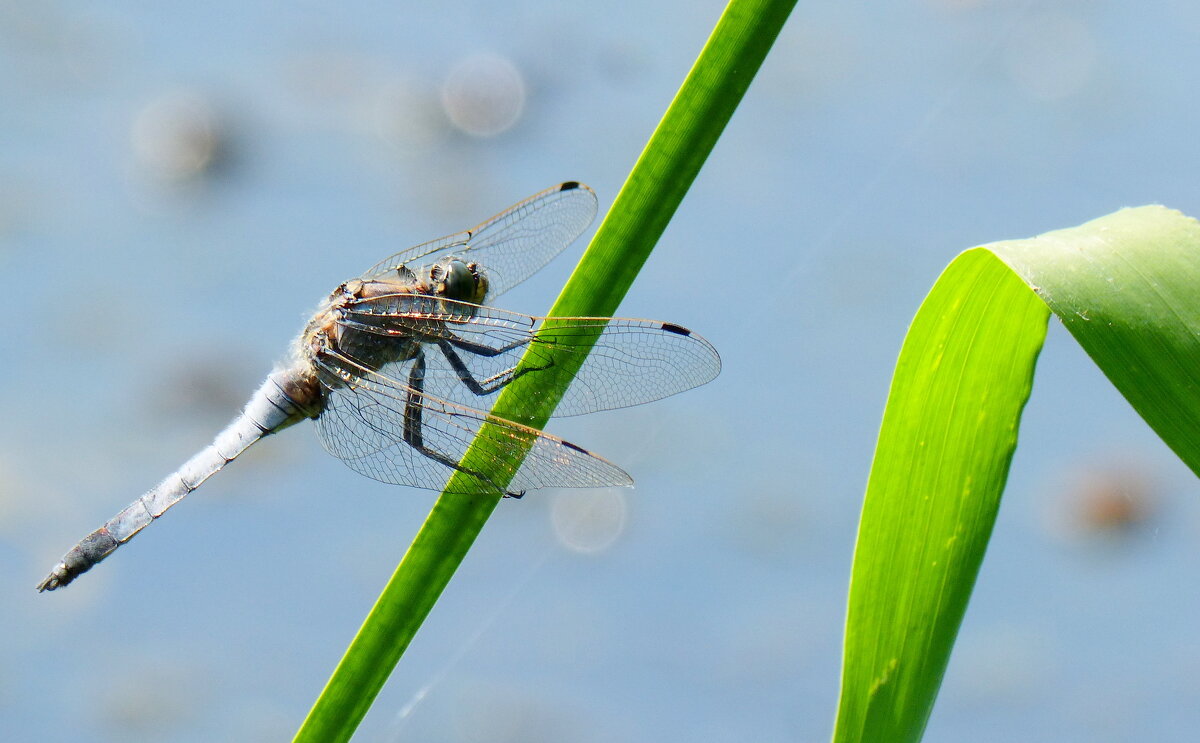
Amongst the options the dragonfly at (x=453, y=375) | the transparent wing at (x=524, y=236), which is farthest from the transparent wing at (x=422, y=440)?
the transparent wing at (x=524, y=236)

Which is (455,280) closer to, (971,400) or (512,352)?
(512,352)

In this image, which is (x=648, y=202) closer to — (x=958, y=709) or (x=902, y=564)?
(x=902, y=564)

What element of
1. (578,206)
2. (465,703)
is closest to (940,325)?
(578,206)

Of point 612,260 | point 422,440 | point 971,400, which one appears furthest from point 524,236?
point 971,400

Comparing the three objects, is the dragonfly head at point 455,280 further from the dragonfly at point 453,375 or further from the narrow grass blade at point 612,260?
the narrow grass blade at point 612,260

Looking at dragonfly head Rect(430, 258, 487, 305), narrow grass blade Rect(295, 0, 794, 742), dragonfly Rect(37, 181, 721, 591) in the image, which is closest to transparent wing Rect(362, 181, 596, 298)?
dragonfly Rect(37, 181, 721, 591)

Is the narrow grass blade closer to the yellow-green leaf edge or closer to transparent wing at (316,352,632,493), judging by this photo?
transparent wing at (316,352,632,493)
